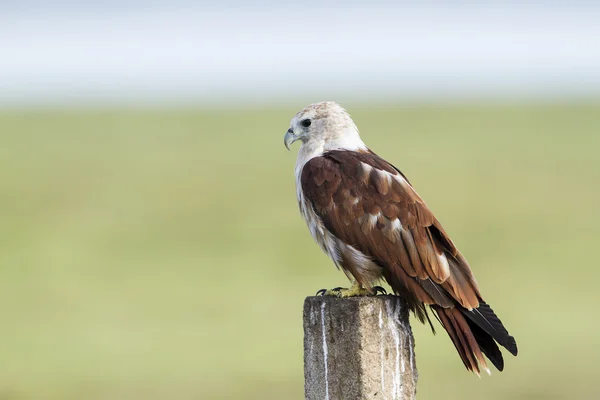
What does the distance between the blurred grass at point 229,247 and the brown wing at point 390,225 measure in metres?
9.28

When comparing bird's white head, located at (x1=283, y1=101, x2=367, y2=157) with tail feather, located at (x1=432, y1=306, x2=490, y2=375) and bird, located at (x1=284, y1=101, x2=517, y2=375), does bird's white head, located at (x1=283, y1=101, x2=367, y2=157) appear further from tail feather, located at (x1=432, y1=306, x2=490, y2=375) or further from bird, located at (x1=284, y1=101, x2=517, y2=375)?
tail feather, located at (x1=432, y1=306, x2=490, y2=375)

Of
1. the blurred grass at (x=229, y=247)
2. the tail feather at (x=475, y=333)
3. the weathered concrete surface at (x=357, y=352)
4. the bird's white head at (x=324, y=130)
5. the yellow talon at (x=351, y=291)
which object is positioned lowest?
the weathered concrete surface at (x=357, y=352)

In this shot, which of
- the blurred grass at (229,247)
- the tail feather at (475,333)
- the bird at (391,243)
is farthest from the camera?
the blurred grass at (229,247)

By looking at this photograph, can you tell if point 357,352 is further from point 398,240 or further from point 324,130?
point 324,130

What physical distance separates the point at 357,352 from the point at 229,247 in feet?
77.2

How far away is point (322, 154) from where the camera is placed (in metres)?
7.18

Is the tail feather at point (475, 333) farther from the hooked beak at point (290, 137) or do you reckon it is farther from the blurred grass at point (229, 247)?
the blurred grass at point (229, 247)

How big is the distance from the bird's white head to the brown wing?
16.7 inches

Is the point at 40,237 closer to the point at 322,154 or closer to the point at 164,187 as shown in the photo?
the point at 164,187

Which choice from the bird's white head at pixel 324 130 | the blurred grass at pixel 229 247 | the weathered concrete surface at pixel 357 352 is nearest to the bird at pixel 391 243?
the bird's white head at pixel 324 130

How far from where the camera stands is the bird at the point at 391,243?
5938 millimetres

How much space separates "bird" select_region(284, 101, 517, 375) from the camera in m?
5.94

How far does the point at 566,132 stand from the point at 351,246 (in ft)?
124

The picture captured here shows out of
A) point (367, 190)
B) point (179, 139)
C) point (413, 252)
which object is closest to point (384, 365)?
point (413, 252)
